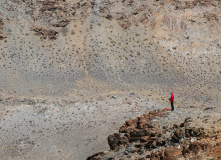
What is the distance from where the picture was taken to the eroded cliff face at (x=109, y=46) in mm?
27203

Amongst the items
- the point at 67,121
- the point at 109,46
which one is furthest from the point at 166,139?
the point at 109,46

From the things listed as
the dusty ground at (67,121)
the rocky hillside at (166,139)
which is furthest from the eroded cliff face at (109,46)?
the rocky hillside at (166,139)

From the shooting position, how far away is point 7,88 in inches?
991

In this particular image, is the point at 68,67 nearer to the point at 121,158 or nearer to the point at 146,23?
the point at 146,23

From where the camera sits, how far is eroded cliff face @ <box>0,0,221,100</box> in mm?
27203

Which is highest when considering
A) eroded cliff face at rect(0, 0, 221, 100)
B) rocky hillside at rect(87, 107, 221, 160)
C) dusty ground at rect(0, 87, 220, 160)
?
eroded cliff face at rect(0, 0, 221, 100)

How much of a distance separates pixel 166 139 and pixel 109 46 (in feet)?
68.6

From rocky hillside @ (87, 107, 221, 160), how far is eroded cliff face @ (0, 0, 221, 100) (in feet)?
38.3

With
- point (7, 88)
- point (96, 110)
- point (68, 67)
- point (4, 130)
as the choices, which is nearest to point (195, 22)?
point (68, 67)

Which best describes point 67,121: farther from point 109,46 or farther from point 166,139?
point 109,46

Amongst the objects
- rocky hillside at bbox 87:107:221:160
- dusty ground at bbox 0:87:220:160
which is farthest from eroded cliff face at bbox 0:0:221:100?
rocky hillside at bbox 87:107:221:160

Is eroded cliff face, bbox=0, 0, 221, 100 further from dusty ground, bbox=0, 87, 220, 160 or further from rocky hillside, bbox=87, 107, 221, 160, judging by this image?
rocky hillside, bbox=87, 107, 221, 160

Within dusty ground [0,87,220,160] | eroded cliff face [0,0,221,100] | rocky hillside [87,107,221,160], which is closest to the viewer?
rocky hillside [87,107,221,160]

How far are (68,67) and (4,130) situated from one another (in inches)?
408
